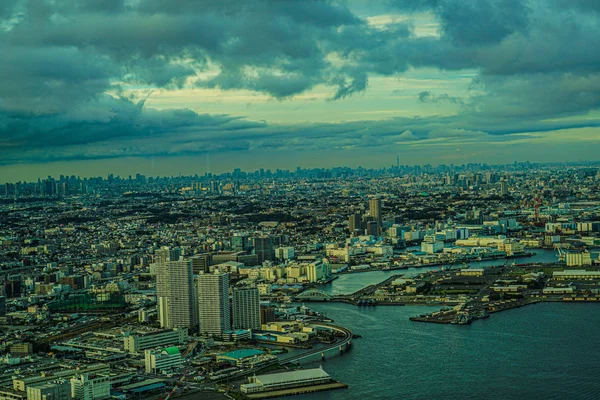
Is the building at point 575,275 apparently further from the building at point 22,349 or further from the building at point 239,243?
the building at point 22,349

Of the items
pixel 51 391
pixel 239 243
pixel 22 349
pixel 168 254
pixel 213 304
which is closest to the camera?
pixel 51 391

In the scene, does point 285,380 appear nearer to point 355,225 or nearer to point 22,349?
→ point 22,349

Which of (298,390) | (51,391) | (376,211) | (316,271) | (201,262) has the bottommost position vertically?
(298,390)

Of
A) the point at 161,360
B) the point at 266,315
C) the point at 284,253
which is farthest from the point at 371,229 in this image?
the point at 161,360

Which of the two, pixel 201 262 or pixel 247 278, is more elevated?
pixel 201 262

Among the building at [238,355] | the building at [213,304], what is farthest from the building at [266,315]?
the building at [238,355]

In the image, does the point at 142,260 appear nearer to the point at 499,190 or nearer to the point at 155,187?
the point at 499,190

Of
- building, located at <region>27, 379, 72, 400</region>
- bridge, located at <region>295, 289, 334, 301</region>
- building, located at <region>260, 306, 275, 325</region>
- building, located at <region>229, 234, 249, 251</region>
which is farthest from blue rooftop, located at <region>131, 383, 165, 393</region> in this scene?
building, located at <region>229, 234, 249, 251</region>
